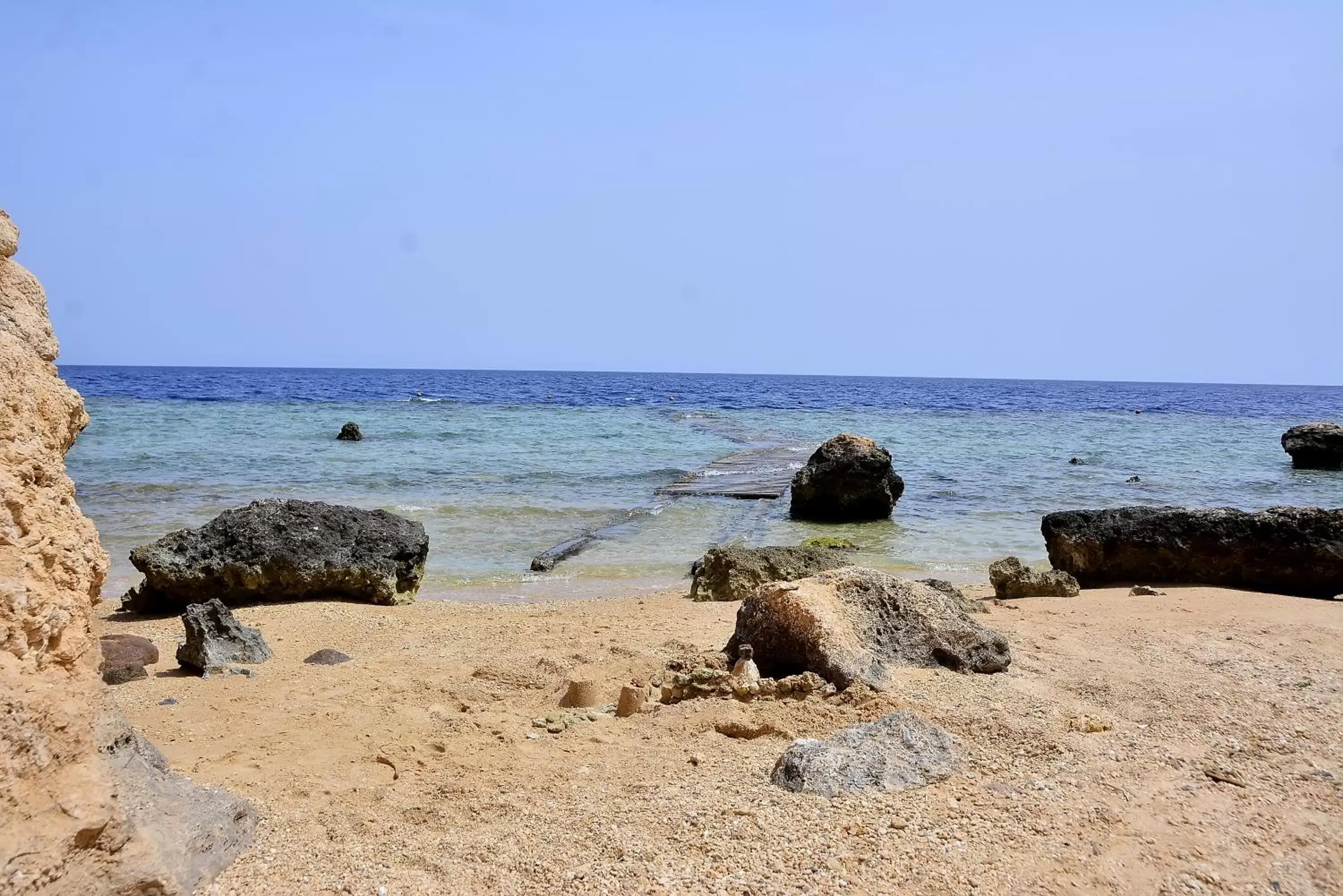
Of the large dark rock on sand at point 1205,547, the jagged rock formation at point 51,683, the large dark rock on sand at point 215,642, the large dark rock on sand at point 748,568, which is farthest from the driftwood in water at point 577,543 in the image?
the jagged rock formation at point 51,683

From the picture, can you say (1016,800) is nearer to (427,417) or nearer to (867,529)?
(867,529)

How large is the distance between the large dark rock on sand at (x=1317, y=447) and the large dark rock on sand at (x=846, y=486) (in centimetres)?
1348

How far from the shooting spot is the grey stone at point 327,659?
537 cm

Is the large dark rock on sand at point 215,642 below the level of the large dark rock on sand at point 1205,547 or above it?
below

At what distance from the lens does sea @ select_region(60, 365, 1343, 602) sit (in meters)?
10.0

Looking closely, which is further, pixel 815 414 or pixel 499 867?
pixel 815 414

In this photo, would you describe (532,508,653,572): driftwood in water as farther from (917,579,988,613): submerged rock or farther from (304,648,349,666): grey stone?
(917,579,988,613): submerged rock

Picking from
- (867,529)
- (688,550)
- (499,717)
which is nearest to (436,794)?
(499,717)

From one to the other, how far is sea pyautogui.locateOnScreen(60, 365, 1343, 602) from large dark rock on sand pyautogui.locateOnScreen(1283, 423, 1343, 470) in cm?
65

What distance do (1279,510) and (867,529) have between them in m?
5.25

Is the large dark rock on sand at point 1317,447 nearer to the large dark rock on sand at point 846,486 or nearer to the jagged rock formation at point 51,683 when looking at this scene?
the large dark rock on sand at point 846,486

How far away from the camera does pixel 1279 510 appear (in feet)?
24.4

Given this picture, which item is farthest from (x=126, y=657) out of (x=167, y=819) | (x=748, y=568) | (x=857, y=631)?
(x=748, y=568)

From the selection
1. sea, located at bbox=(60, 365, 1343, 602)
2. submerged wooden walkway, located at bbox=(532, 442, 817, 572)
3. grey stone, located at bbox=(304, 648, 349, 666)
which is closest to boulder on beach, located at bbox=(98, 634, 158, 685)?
grey stone, located at bbox=(304, 648, 349, 666)
